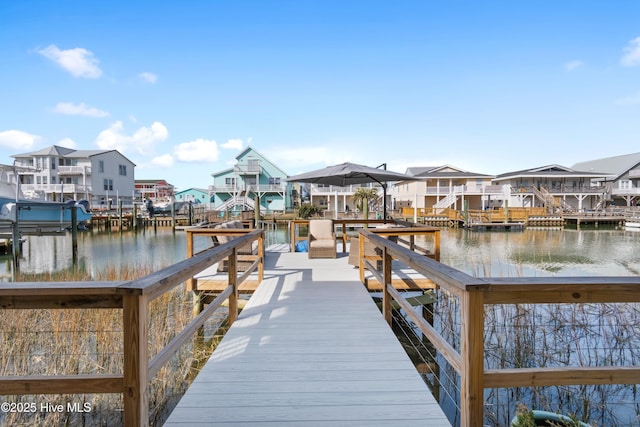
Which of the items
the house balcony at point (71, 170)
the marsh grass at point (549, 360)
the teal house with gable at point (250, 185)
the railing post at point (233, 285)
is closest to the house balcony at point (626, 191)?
the teal house with gable at point (250, 185)

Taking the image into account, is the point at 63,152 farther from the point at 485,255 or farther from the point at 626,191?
the point at 626,191

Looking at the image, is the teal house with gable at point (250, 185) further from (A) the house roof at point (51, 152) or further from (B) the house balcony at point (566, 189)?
(B) the house balcony at point (566, 189)

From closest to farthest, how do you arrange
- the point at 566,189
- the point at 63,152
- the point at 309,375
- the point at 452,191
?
the point at 309,375
the point at 452,191
the point at 63,152
the point at 566,189

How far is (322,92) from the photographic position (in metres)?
17.3

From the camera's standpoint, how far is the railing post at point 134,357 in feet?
5.84

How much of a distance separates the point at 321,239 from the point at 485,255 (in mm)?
10889

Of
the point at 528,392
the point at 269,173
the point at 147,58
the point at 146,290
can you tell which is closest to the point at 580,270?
the point at 528,392

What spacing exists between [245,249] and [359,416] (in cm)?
506

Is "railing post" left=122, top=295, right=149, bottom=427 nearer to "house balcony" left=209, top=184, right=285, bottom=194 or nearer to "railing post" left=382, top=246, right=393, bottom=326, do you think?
"railing post" left=382, top=246, right=393, bottom=326

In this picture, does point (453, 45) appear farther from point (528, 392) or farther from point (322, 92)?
point (528, 392)

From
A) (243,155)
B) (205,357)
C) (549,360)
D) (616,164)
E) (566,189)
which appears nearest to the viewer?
(549,360)

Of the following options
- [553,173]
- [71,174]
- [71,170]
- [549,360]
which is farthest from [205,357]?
[553,173]

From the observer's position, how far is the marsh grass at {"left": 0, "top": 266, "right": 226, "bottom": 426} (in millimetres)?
3486

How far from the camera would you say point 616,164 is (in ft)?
154
